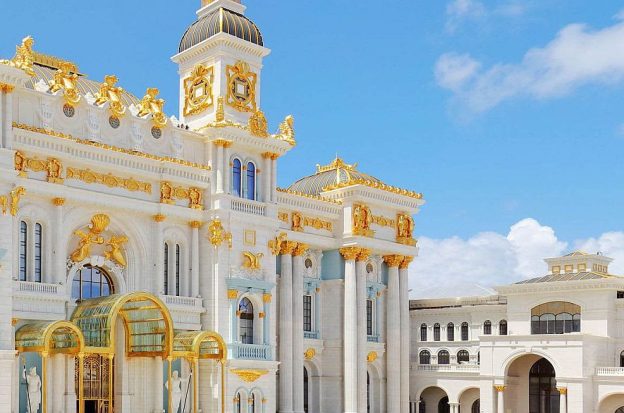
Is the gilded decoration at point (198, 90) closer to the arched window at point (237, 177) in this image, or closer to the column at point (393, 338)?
the arched window at point (237, 177)

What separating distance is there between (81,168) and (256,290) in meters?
11.2

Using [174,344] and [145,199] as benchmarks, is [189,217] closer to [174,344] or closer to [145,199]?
[145,199]

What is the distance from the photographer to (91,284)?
4512 cm

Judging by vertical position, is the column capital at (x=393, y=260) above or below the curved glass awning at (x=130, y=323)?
above

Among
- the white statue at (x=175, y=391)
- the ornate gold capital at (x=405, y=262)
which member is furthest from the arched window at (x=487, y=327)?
the white statue at (x=175, y=391)

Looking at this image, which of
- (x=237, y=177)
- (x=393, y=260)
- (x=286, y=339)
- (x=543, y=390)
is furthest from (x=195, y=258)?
(x=543, y=390)

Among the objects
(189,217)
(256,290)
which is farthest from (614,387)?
(189,217)

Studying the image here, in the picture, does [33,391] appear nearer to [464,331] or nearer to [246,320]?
[246,320]

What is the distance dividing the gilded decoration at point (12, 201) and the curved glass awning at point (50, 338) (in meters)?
4.90

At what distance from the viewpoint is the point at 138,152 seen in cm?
4553

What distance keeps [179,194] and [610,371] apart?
3162cm

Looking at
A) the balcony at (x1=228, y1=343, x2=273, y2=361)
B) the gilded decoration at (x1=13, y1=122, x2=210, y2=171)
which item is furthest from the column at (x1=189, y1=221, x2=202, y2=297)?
the balcony at (x1=228, y1=343, x2=273, y2=361)

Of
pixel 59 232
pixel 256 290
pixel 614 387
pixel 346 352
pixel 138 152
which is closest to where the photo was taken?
pixel 59 232

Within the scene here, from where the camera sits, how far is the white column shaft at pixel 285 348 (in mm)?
53062
